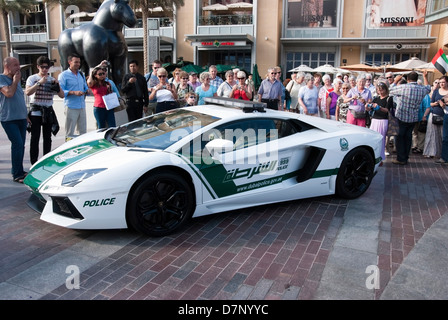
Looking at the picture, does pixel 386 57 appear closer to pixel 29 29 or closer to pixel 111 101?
pixel 111 101

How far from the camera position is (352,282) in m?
2.99

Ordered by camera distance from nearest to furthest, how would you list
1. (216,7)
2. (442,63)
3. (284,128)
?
(284,128)
(442,63)
(216,7)

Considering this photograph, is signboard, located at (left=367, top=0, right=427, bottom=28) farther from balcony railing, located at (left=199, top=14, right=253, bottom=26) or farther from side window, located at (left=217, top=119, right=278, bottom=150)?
side window, located at (left=217, top=119, right=278, bottom=150)

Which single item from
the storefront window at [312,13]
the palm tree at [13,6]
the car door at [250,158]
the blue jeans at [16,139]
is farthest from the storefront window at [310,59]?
the blue jeans at [16,139]

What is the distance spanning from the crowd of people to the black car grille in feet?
8.11

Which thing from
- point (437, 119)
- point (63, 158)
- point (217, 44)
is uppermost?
point (217, 44)

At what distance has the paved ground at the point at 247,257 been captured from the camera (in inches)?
113

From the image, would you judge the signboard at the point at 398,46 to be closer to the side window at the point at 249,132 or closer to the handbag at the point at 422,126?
the handbag at the point at 422,126

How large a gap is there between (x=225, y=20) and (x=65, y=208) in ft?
91.7

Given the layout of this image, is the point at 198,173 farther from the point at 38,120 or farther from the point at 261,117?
the point at 38,120

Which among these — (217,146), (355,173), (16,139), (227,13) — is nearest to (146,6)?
(227,13)

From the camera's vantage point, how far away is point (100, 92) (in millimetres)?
6727

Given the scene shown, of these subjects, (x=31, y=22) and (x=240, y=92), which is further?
(x=31, y=22)
